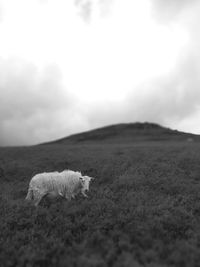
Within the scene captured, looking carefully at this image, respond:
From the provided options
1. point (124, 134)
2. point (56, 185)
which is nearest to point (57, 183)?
point (56, 185)

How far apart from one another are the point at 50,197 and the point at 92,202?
8.33ft

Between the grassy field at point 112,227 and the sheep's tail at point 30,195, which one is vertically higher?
the sheep's tail at point 30,195

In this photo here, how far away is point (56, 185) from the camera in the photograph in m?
13.7

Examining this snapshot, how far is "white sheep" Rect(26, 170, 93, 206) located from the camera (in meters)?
13.3

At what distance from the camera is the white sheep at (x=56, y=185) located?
43.8ft

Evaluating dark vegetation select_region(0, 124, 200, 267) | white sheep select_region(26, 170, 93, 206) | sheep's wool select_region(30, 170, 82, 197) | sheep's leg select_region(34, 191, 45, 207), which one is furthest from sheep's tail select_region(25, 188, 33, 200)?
dark vegetation select_region(0, 124, 200, 267)

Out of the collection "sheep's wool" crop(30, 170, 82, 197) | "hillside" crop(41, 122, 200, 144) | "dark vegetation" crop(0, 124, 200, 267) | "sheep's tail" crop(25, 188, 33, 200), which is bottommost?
"dark vegetation" crop(0, 124, 200, 267)

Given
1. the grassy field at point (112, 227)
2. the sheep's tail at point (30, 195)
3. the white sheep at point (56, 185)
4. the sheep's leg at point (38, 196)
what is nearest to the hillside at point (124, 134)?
the grassy field at point (112, 227)

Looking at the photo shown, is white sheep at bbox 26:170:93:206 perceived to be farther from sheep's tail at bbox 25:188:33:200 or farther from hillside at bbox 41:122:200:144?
hillside at bbox 41:122:200:144

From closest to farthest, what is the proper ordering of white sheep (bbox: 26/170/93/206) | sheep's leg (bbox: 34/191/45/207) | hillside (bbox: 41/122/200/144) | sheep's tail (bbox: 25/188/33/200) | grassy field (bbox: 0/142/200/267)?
grassy field (bbox: 0/142/200/267) < sheep's leg (bbox: 34/191/45/207) < white sheep (bbox: 26/170/93/206) < sheep's tail (bbox: 25/188/33/200) < hillside (bbox: 41/122/200/144)

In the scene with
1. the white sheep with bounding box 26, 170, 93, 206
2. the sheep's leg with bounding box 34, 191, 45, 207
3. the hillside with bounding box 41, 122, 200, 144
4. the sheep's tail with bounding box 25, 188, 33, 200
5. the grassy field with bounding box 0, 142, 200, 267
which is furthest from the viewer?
the hillside with bounding box 41, 122, 200, 144

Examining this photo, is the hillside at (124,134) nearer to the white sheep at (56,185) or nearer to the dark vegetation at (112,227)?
the dark vegetation at (112,227)

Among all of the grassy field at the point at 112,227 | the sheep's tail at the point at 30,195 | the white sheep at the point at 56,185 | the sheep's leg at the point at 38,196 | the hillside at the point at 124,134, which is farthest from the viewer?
the hillside at the point at 124,134

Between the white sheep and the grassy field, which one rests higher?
the white sheep
